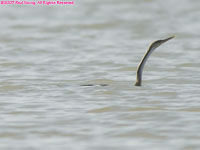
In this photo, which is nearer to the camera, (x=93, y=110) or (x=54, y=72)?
(x=93, y=110)

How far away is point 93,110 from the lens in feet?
20.9

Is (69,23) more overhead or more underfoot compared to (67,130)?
more overhead

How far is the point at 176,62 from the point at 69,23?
390cm

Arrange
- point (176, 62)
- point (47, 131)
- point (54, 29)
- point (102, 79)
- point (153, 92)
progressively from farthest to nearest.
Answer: point (54, 29) → point (176, 62) → point (102, 79) → point (153, 92) → point (47, 131)

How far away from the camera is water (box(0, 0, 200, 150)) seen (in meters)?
5.59

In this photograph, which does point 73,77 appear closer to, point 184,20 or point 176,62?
point 176,62

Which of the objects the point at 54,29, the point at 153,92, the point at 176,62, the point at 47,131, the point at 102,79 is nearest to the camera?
the point at 47,131

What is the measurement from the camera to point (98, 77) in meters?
8.16

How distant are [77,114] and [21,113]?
1.72 feet

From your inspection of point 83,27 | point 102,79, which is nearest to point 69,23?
point 83,27

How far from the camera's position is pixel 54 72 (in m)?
8.50

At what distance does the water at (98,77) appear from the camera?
559cm

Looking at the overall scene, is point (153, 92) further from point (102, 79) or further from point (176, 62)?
point (176, 62)

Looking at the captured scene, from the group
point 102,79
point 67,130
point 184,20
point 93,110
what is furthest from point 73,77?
point 184,20
